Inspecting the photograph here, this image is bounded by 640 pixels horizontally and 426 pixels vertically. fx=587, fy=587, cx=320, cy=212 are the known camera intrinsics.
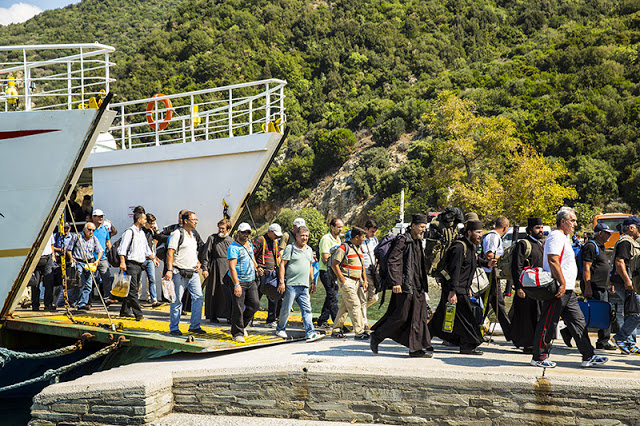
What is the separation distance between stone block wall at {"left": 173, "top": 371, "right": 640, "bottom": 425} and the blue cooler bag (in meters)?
2.01

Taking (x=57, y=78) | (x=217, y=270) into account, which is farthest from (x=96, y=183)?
(x=217, y=270)

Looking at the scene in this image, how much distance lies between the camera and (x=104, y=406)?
6.00m

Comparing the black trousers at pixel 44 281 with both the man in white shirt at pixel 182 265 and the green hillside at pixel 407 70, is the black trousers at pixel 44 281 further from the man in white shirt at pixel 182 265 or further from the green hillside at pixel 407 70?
the green hillside at pixel 407 70

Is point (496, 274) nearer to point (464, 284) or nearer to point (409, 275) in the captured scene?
point (464, 284)

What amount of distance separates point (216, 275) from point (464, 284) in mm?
4143

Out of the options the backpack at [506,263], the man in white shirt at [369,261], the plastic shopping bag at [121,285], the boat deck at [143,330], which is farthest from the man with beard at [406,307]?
the plastic shopping bag at [121,285]

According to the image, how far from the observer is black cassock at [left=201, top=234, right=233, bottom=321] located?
9055 mm

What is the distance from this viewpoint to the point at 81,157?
28.1 ft

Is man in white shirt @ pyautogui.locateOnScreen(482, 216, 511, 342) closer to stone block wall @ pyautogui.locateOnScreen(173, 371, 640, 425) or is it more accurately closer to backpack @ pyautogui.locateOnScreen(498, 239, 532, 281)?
backpack @ pyautogui.locateOnScreen(498, 239, 532, 281)

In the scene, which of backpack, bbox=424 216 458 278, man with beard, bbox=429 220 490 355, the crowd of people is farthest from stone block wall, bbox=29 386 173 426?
backpack, bbox=424 216 458 278

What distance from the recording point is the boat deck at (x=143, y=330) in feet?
23.7

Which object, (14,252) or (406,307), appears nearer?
(406,307)

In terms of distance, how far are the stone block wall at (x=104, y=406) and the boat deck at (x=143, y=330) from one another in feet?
3.59

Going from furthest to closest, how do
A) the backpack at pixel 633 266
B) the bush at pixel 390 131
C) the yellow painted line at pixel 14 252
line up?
the bush at pixel 390 131 → the yellow painted line at pixel 14 252 → the backpack at pixel 633 266
